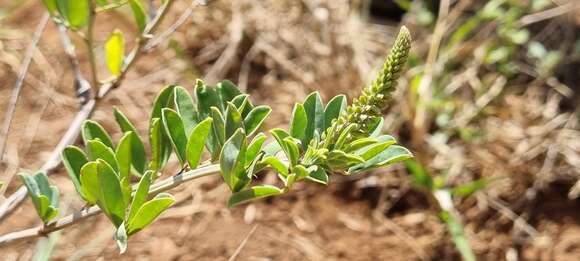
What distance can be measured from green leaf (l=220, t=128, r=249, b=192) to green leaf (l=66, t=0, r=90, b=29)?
39 centimetres

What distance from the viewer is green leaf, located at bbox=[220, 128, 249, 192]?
832 mm

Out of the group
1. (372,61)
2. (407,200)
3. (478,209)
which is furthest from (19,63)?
(478,209)

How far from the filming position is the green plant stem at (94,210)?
91 cm

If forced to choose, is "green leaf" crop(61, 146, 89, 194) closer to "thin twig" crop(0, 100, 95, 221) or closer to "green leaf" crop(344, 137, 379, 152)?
"thin twig" crop(0, 100, 95, 221)

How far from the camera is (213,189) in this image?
77.7 inches

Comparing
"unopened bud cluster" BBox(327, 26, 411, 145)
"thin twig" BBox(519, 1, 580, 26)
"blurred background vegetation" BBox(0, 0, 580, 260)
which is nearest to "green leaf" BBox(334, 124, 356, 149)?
"unopened bud cluster" BBox(327, 26, 411, 145)

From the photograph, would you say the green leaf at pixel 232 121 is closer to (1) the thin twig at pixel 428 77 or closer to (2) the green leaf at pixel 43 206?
(2) the green leaf at pixel 43 206

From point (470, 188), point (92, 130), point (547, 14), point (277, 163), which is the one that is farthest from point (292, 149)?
point (547, 14)

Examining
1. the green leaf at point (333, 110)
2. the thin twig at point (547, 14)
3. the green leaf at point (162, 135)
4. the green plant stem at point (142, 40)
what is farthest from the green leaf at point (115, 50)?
the thin twig at point (547, 14)

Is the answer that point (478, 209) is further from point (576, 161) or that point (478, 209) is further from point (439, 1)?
point (439, 1)

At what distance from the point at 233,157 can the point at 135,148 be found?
9.1 inches

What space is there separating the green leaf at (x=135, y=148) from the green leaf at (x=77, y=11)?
0.60 ft

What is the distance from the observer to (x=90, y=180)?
86 centimetres

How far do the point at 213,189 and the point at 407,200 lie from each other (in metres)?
0.50
